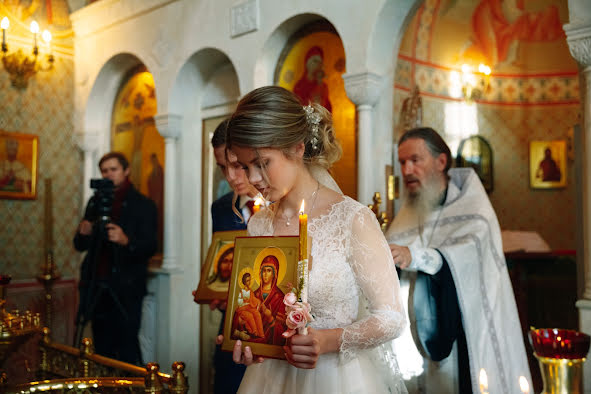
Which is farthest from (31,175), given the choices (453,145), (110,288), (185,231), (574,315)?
(574,315)

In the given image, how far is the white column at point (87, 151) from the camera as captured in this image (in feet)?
23.2

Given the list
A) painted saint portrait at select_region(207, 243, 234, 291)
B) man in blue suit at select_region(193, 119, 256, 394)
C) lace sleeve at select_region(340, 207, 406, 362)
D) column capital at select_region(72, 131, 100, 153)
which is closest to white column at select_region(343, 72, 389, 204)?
man in blue suit at select_region(193, 119, 256, 394)

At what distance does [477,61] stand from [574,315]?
11.5 feet

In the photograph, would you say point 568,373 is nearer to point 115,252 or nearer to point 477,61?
point 115,252

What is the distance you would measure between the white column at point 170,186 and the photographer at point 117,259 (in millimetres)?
486

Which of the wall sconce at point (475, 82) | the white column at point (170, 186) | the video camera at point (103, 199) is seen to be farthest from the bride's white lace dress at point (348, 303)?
the wall sconce at point (475, 82)

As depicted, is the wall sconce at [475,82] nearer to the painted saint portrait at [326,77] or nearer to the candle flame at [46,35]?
the painted saint portrait at [326,77]

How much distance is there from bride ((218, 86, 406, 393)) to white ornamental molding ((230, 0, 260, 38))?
3197mm

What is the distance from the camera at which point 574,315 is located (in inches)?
237

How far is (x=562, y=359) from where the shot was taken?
1.00 m

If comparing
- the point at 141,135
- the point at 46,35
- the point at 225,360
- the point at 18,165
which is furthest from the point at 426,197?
the point at 18,165

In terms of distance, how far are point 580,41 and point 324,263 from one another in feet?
6.49

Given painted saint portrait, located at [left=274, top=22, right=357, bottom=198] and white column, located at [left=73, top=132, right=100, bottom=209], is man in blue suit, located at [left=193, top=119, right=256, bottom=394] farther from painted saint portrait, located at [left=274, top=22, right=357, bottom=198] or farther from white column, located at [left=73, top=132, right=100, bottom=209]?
white column, located at [left=73, top=132, right=100, bottom=209]

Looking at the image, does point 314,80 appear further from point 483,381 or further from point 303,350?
point 483,381
